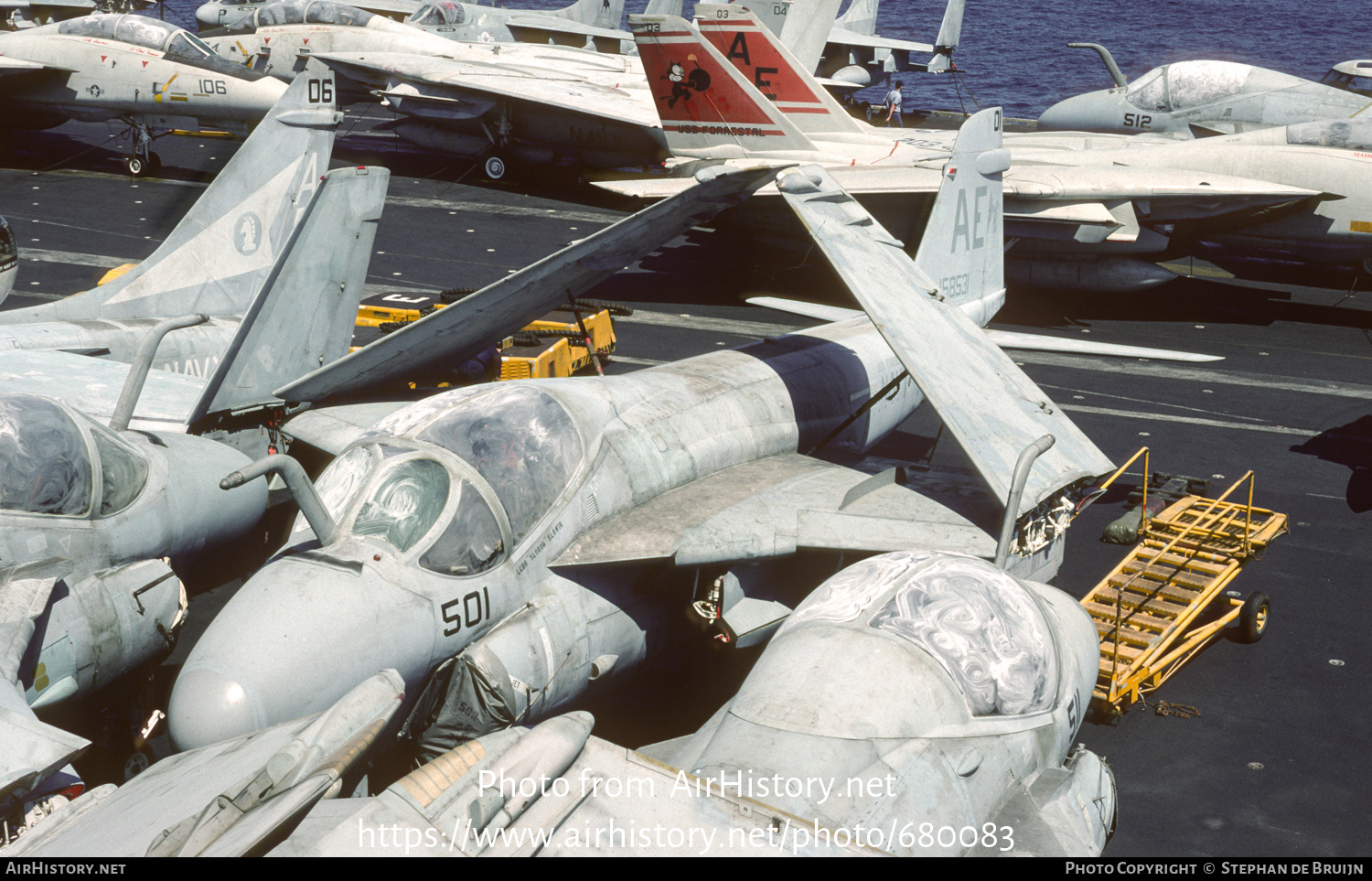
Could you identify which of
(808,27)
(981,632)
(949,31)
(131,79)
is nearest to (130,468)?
(981,632)

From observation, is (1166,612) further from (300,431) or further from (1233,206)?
(1233,206)

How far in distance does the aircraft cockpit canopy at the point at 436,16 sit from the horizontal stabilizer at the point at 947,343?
94.2 feet

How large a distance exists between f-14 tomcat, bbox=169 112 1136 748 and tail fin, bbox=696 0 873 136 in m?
12.6

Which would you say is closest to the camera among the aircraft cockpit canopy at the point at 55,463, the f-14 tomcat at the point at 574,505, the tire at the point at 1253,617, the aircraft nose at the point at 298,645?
the aircraft nose at the point at 298,645

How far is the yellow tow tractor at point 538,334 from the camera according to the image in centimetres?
1706

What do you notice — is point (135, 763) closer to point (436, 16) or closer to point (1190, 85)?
point (1190, 85)

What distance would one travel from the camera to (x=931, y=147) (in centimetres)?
2531

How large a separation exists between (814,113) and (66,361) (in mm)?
17314

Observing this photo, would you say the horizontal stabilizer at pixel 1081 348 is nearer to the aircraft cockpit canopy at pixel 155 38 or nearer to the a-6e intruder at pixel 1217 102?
the a-6e intruder at pixel 1217 102

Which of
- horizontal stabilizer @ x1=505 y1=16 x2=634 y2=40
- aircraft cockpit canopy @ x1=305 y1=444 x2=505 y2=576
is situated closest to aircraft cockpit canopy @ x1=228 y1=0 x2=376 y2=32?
horizontal stabilizer @ x1=505 y1=16 x2=634 y2=40

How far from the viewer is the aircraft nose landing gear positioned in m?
29.7

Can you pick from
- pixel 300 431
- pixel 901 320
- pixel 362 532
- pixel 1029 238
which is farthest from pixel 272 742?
pixel 1029 238

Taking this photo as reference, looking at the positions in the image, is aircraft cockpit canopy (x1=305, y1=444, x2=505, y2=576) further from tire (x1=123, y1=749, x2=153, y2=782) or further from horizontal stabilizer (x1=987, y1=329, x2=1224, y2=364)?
horizontal stabilizer (x1=987, y1=329, x2=1224, y2=364)

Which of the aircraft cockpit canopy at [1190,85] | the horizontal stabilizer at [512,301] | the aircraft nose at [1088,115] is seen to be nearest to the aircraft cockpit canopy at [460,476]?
the horizontal stabilizer at [512,301]
